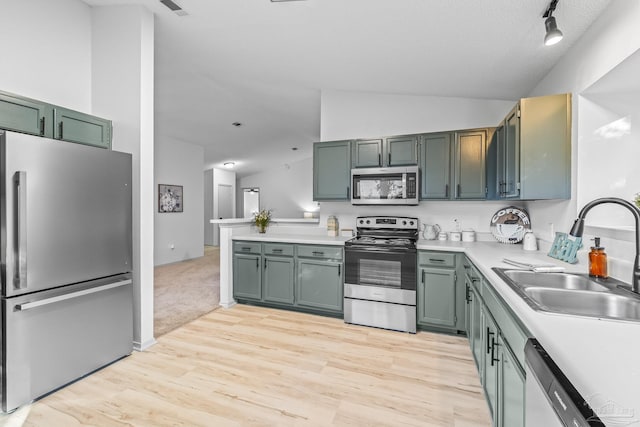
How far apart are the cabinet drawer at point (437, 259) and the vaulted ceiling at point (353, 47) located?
1.76 m

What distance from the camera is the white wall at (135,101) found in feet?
8.80

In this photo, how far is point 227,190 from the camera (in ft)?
33.1

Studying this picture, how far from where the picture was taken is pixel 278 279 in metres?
3.72

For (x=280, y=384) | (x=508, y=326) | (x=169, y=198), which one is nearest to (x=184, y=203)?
(x=169, y=198)

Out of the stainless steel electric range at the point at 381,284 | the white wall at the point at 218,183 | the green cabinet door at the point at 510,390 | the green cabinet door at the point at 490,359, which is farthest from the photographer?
the white wall at the point at 218,183

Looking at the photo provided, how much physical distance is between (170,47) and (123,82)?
2.97 ft

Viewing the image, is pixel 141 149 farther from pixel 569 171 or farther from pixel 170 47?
pixel 569 171

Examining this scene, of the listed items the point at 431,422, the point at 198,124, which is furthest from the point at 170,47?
the point at 431,422

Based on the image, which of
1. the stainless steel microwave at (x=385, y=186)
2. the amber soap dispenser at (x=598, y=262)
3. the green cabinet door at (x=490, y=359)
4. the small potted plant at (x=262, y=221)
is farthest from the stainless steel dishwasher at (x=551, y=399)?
the small potted plant at (x=262, y=221)

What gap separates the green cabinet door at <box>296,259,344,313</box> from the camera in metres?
3.47

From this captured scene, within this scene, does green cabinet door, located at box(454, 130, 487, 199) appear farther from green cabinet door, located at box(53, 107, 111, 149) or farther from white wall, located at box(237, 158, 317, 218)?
white wall, located at box(237, 158, 317, 218)

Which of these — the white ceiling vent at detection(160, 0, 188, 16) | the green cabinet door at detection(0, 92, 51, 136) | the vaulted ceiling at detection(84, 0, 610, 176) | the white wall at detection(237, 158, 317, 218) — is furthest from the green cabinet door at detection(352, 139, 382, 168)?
the white wall at detection(237, 158, 317, 218)

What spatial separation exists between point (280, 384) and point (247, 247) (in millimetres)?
1932

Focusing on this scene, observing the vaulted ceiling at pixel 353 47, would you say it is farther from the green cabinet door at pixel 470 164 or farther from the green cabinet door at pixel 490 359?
the green cabinet door at pixel 490 359
